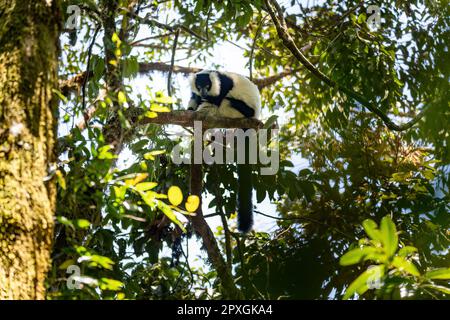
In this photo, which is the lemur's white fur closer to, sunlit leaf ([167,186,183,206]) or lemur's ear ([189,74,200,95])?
lemur's ear ([189,74,200,95])

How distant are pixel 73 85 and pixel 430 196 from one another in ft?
10.8

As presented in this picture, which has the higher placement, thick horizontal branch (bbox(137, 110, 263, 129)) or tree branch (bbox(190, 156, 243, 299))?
thick horizontal branch (bbox(137, 110, 263, 129))

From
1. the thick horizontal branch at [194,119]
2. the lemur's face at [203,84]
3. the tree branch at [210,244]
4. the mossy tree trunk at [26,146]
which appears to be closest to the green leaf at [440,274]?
the mossy tree trunk at [26,146]

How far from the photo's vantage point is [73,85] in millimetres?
4734

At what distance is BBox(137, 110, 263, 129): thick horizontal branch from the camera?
431 cm

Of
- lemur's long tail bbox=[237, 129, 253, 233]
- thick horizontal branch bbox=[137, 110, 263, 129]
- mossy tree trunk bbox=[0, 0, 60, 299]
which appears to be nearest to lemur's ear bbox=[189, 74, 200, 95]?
thick horizontal branch bbox=[137, 110, 263, 129]

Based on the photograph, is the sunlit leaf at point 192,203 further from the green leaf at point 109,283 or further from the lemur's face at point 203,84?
the lemur's face at point 203,84

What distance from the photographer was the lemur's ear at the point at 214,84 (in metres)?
6.30

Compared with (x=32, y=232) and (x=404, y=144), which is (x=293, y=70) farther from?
(x=32, y=232)

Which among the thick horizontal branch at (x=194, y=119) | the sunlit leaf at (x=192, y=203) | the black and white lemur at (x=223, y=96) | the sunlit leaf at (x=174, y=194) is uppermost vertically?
the black and white lemur at (x=223, y=96)

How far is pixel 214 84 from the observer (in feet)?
20.9

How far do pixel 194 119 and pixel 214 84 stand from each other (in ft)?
6.20

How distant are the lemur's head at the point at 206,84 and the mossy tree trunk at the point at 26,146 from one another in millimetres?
4291

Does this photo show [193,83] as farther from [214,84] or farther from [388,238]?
[388,238]
